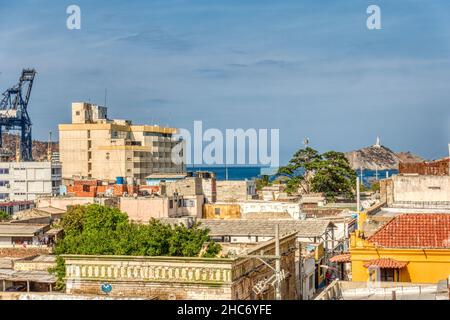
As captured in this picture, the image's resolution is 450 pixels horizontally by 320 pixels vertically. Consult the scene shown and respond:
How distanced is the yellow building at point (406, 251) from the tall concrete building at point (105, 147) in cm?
9123

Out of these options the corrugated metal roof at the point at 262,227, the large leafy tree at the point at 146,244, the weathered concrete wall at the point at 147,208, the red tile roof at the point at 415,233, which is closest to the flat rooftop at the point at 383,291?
the red tile roof at the point at 415,233

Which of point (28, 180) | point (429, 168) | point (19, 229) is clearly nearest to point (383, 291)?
point (429, 168)

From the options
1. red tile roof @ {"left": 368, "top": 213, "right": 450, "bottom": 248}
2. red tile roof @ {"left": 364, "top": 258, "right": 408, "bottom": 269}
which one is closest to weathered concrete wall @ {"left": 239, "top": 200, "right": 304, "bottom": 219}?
red tile roof @ {"left": 368, "top": 213, "right": 450, "bottom": 248}

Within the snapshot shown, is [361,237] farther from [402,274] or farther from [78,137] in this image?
[78,137]

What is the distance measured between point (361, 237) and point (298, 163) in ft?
215

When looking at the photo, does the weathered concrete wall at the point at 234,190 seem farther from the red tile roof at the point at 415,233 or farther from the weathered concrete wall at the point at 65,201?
the red tile roof at the point at 415,233

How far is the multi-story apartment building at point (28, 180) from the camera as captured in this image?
9437 cm

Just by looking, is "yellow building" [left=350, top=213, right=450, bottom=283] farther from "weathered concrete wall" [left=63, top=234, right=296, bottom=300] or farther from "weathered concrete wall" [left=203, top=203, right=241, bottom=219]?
"weathered concrete wall" [left=203, top=203, right=241, bottom=219]

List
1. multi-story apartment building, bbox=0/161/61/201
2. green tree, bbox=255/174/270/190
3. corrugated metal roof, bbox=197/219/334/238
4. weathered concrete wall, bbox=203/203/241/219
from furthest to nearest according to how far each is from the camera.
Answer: green tree, bbox=255/174/270/190 < multi-story apartment building, bbox=0/161/61/201 < weathered concrete wall, bbox=203/203/241/219 < corrugated metal roof, bbox=197/219/334/238

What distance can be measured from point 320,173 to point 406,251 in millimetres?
61526

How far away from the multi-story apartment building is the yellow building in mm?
73333

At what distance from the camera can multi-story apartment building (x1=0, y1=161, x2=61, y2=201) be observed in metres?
94.4

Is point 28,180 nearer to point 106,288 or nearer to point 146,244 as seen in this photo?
point 146,244

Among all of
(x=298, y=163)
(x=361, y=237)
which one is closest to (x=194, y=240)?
(x=361, y=237)
